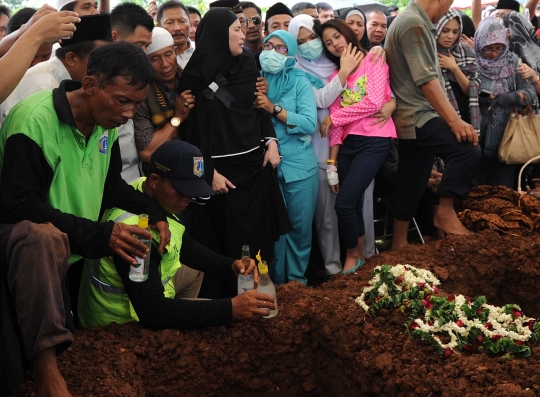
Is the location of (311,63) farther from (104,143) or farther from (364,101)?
(104,143)

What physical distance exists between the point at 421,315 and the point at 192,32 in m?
4.45

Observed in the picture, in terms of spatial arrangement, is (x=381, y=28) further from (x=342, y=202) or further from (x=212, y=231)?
(x=212, y=231)

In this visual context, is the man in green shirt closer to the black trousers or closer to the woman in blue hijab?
the black trousers

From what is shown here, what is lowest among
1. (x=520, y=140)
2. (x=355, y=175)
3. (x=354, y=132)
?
(x=520, y=140)

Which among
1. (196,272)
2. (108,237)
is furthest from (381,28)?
(108,237)

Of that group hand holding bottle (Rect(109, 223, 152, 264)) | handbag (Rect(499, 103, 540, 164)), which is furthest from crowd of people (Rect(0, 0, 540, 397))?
handbag (Rect(499, 103, 540, 164))

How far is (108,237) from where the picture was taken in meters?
3.62

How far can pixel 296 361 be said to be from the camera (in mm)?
4812

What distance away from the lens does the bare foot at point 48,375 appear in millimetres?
3332

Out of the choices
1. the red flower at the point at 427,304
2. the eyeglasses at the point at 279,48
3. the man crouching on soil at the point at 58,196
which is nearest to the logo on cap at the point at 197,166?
the man crouching on soil at the point at 58,196

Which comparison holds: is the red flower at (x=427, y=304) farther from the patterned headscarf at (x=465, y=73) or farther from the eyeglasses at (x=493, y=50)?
the eyeglasses at (x=493, y=50)

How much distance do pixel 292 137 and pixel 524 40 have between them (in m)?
3.89

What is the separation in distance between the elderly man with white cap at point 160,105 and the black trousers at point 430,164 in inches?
85.0

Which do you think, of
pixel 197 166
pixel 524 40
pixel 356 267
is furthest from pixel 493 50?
pixel 197 166
